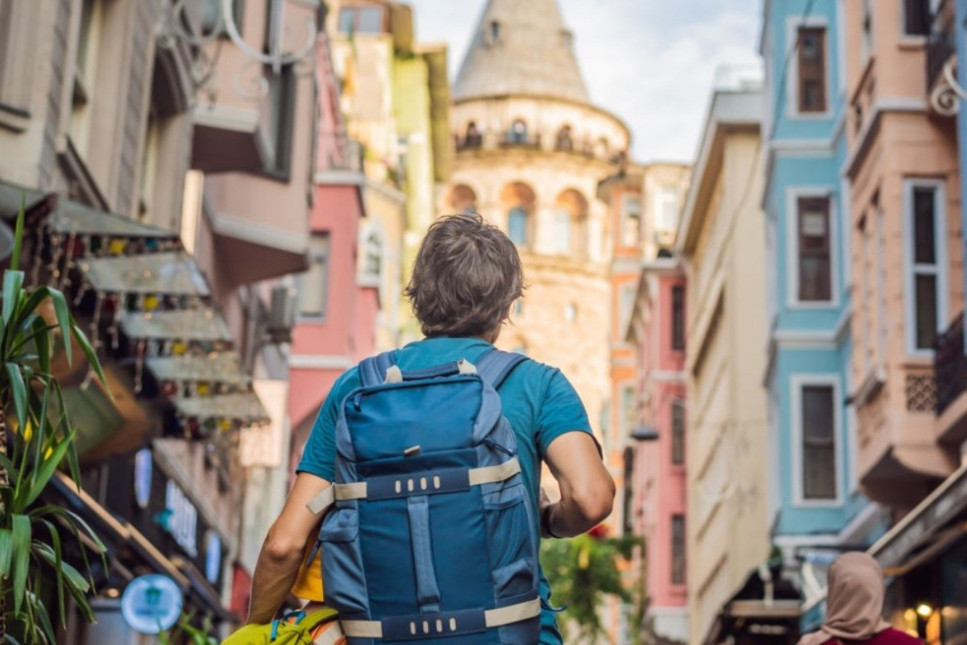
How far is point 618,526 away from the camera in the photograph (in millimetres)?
86500

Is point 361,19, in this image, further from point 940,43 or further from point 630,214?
point 940,43

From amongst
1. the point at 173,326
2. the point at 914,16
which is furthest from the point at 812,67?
the point at 173,326

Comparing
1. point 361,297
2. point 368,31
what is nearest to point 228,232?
point 361,297

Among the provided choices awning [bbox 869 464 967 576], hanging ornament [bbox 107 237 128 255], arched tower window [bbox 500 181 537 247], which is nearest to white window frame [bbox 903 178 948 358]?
awning [bbox 869 464 967 576]

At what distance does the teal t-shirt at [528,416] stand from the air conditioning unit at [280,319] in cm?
2922

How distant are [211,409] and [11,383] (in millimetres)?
15286

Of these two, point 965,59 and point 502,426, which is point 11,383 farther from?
point 965,59

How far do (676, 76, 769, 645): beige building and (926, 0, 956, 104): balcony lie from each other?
16867 millimetres

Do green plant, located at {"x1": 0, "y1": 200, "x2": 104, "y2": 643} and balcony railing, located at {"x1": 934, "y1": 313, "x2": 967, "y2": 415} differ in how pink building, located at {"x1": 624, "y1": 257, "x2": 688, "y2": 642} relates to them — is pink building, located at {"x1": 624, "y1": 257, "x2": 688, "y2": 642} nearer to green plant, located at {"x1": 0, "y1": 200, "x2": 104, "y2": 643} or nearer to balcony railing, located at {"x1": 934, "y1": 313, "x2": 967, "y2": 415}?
balcony railing, located at {"x1": 934, "y1": 313, "x2": 967, "y2": 415}

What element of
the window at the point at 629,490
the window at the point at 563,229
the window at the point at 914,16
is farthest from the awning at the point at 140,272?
the window at the point at 563,229

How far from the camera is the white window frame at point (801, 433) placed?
3055cm

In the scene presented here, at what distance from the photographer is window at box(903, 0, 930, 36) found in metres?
22.3

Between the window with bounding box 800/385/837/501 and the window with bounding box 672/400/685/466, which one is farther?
the window with bounding box 672/400/685/466

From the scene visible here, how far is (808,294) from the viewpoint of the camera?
31.0 m
